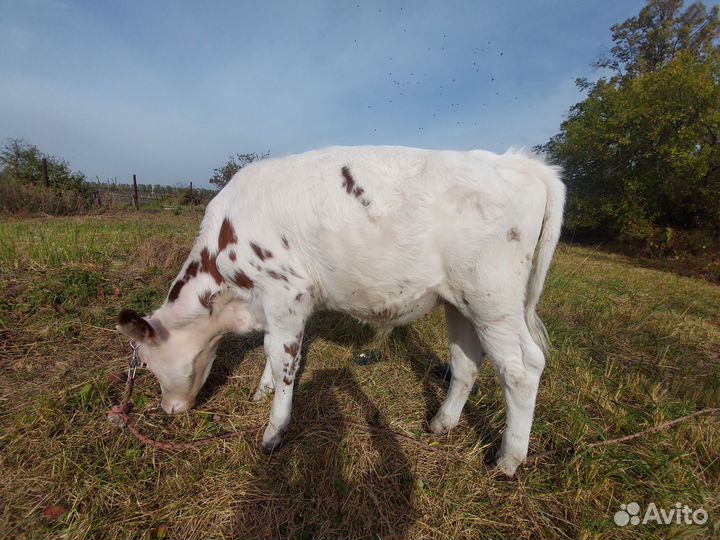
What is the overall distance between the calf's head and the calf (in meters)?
0.01

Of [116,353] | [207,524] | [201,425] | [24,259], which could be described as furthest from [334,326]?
[24,259]

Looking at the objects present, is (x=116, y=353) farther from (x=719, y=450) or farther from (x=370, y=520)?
(x=719, y=450)

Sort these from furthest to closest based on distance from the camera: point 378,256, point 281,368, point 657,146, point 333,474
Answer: point 657,146 → point 281,368 → point 333,474 → point 378,256

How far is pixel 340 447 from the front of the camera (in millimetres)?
2436

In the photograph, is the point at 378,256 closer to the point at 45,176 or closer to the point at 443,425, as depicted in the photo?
the point at 443,425

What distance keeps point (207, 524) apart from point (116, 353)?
2287 millimetres

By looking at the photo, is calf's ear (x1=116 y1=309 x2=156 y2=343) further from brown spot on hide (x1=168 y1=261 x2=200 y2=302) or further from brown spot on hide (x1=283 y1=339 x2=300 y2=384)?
brown spot on hide (x1=283 y1=339 x2=300 y2=384)

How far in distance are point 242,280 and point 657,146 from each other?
69.9 feet

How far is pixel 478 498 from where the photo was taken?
2150mm

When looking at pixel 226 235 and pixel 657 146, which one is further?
pixel 657 146

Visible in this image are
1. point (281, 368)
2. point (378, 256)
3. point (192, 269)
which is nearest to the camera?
point (378, 256)

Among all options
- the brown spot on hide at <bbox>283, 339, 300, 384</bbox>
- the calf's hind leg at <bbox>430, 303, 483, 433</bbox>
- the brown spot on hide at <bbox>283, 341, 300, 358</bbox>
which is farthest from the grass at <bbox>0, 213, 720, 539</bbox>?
the brown spot on hide at <bbox>283, 341, 300, 358</bbox>

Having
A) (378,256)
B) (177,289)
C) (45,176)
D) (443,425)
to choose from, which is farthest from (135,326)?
(45,176)

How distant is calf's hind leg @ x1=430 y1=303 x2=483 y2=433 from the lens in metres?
2.68
